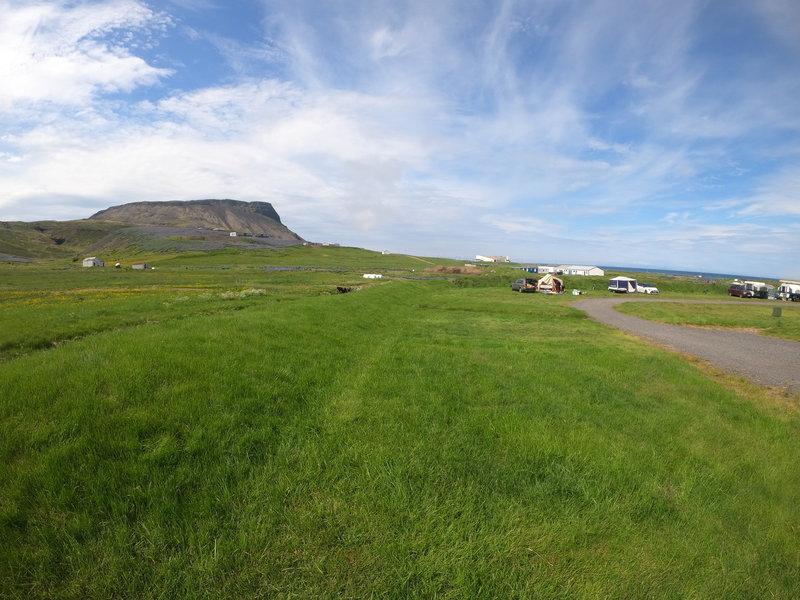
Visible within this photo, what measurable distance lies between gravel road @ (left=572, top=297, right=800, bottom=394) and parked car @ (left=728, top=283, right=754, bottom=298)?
51.2 m

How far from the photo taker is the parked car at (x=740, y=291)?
62.4 metres

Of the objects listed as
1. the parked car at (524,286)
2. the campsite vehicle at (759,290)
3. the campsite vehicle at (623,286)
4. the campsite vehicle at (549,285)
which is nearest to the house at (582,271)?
the campsite vehicle at (623,286)

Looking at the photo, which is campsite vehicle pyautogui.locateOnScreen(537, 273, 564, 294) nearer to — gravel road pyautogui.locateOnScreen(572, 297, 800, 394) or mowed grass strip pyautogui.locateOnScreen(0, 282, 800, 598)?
gravel road pyautogui.locateOnScreen(572, 297, 800, 394)

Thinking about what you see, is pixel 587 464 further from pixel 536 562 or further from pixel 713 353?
pixel 713 353

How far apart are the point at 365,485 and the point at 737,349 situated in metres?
21.5

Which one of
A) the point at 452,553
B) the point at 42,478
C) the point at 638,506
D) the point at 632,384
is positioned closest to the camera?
the point at 452,553

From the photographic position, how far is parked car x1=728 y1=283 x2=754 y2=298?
62.4 m

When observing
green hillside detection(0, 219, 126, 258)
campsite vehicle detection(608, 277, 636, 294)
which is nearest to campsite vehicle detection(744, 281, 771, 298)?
campsite vehicle detection(608, 277, 636, 294)

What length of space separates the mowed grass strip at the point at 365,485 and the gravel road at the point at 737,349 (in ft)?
17.3

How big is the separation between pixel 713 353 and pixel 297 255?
137 m

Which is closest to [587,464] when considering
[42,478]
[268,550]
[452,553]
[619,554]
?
[619,554]

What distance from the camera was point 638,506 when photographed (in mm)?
5238

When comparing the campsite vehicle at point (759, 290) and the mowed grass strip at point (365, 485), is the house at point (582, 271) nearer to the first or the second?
the campsite vehicle at point (759, 290)

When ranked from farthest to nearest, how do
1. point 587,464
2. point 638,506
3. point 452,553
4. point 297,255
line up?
point 297,255 → point 587,464 → point 638,506 → point 452,553
